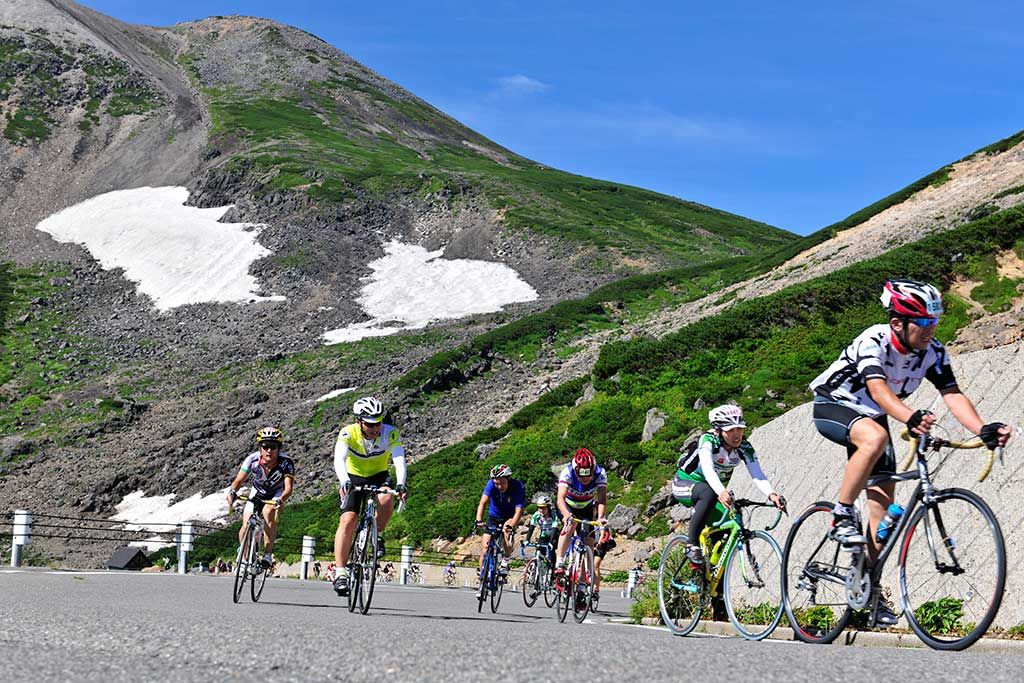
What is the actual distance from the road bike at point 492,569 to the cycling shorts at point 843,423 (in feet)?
21.6

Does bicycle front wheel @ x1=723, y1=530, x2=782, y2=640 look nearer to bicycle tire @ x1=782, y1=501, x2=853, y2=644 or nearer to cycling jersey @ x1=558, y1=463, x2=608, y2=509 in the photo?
bicycle tire @ x1=782, y1=501, x2=853, y2=644

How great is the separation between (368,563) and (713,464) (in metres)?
3.58

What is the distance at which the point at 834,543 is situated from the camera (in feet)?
22.2

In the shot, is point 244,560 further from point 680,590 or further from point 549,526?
point 680,590

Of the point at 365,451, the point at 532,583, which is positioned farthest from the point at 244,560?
the point at 532,583

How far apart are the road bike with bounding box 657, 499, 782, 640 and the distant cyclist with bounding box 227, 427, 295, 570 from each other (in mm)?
4683

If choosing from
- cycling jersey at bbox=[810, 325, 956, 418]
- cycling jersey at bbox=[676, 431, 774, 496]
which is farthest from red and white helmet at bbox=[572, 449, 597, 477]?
cycling jersey at bbox=[810, 325, 956, 418]

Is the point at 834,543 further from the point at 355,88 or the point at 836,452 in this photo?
the point at 355,88

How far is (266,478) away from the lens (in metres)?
11.9

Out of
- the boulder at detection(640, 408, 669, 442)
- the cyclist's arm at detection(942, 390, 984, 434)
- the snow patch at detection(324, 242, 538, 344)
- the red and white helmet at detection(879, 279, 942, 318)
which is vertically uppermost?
the snow patch at detection(324, 242, 538, 344)

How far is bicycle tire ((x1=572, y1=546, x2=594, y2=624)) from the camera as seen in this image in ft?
38.3

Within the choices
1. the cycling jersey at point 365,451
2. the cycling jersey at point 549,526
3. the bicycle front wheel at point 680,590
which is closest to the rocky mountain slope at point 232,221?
the cycling jersey at point 549,526

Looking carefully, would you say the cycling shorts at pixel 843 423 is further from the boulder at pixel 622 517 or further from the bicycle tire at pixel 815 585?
the boulder at pixel 622 517

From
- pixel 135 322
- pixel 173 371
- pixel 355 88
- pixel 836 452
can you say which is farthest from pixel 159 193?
pixel 836 452
